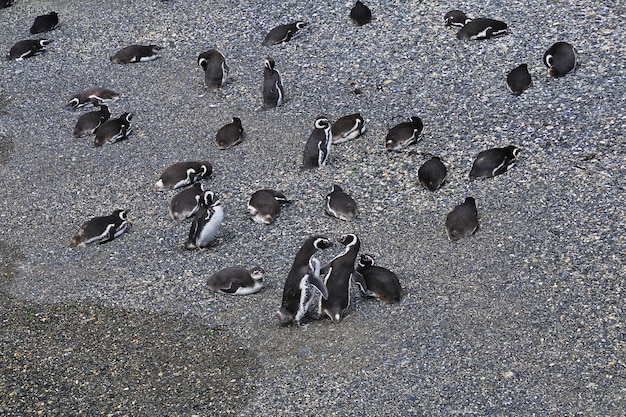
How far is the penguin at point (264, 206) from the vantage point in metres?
8.59

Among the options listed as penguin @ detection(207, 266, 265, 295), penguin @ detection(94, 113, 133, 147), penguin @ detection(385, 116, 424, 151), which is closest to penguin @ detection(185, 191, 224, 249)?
penguin @ detection(207, 266, 265, 295)

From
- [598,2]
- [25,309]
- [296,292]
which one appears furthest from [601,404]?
[598,2]

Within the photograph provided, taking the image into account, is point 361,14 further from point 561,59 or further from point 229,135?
point 229,135

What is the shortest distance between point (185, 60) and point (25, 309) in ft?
18.6

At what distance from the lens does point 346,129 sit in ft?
32.4

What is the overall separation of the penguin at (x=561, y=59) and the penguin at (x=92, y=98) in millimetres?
5554

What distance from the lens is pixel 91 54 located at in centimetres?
1305

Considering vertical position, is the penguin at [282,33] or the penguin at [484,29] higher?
the penguin at [484,29]

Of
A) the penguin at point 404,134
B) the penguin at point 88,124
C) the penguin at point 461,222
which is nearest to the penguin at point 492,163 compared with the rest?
the penguin at point 461,222

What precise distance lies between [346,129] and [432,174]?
4.72 ft

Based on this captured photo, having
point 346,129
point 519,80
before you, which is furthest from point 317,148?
point 519,80

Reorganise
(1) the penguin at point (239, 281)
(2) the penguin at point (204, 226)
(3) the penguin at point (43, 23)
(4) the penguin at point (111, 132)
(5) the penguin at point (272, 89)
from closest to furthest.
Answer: (1) the penguin at point (239, 281)
(2) the penguin at point (204, 226)
(4) the penguin at point (111, 132)
(5) the penguin at point (272, 89)
(3) the penguin at point (43, 23)

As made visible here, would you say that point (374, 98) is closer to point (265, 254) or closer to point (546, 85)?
point (546, 85)

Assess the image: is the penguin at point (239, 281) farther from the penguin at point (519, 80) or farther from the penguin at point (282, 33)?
the penguin at point (282, 33)
